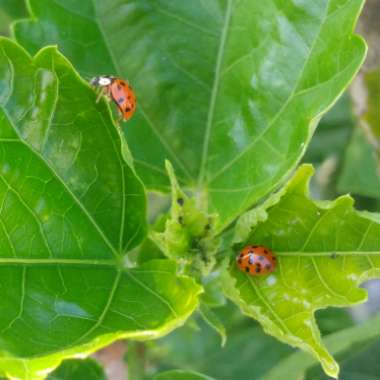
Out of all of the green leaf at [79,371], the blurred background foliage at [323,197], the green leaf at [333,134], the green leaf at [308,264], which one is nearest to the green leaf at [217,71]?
the green leaf at [308,264]

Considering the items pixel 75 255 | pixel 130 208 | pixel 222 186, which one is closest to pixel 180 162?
pixel 222 186

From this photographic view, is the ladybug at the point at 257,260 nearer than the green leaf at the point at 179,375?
Yes

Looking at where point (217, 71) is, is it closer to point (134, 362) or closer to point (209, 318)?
point (209, 318)

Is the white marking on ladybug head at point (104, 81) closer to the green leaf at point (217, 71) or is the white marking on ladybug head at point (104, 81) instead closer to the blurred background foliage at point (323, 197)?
the green leaf at point (217, 71)

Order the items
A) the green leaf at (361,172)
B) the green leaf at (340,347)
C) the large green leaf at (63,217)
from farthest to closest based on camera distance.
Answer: the green leaf at (361,172)
the green leaf at (340,347)
the large green leaf at (63,217)

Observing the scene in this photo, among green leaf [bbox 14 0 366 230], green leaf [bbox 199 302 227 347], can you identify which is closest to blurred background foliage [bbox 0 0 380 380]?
green leaf [bbox 14 0 366 230]

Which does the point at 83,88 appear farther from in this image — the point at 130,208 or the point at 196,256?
the point at 196,256

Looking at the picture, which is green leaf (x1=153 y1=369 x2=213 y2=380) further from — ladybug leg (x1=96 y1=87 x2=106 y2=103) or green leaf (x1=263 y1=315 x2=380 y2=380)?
ladybug leg (x1=96 y1=87 x2=106 y2=103)
